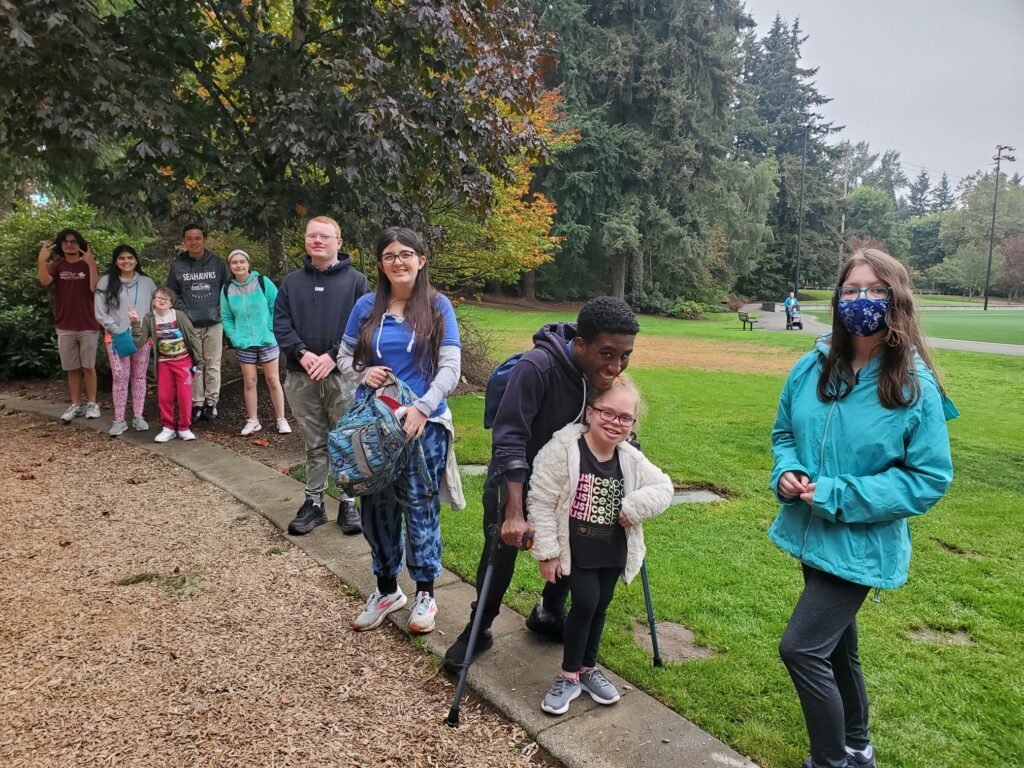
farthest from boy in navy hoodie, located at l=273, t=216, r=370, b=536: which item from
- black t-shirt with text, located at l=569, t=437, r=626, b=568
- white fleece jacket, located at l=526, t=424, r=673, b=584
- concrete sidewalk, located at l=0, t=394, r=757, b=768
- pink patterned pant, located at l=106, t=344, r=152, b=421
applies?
pink patterned pant, located at l=106, t=344, r=152, b=421

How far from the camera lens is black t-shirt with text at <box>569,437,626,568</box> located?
8.33 feet

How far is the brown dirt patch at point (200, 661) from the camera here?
2.50m

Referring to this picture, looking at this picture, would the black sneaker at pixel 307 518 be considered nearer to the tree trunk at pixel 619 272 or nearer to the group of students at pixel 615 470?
the group of students at pixel 615 470

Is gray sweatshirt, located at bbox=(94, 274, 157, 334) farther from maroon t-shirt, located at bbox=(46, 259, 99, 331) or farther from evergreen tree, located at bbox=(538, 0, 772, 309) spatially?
evergreen tree, located at bbox=(538, 0, 772, 309)

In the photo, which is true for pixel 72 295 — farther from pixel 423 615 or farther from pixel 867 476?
pixel 867 476

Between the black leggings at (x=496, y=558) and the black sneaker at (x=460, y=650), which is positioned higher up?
the black leggings at (x=496, y=558)

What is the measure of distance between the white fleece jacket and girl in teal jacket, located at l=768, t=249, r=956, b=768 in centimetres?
47

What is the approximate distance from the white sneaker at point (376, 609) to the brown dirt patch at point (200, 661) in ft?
0.23

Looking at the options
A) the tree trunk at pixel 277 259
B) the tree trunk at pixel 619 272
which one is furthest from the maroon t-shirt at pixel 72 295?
the tree trunk at pixel 619 272

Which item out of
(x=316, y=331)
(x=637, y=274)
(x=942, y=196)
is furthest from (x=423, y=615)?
(x=942, y=196)

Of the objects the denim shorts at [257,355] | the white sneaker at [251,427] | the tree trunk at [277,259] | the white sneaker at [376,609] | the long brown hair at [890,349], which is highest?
the tree trunk at [277,259]

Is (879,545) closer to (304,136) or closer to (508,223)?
(304,136)

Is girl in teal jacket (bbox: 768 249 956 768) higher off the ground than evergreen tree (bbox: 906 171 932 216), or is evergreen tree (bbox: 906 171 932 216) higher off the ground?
evergreen tree (bbox: 906 171 932 216)

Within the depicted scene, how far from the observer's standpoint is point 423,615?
3.24 metres
